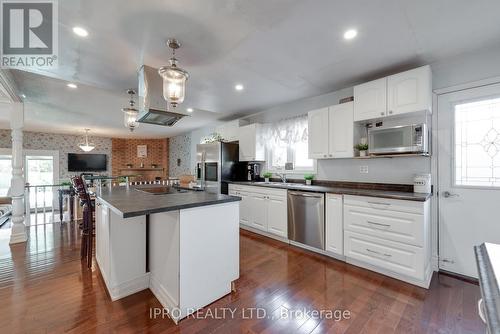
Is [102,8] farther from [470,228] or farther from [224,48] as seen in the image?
[470,228]

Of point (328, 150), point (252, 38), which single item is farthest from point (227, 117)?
point (252, 38)

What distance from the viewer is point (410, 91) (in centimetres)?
232

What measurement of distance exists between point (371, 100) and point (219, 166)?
2.84 m

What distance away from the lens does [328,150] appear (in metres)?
3.08

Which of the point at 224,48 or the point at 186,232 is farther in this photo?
the point at 224,48

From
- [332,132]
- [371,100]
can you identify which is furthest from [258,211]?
[371,100]

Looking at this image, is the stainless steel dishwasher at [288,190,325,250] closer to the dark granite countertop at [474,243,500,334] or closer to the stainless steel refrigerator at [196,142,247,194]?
the stainless steel refrigerator at [196,142,247,194]

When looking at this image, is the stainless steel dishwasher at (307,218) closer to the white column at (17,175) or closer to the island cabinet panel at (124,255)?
the island cabinet panel at (124,255)

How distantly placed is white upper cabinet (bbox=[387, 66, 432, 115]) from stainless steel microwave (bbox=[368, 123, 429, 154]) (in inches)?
8.0

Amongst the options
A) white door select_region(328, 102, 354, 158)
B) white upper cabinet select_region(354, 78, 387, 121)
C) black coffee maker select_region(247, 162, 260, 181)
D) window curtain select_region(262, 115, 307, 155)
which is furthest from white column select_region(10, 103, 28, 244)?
white upper cabinet select_region(354, 78, 387, 121)

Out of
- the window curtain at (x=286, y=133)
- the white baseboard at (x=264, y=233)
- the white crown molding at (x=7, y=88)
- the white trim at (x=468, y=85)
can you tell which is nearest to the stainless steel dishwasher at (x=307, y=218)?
the white baseboard at (x=264, y=233)

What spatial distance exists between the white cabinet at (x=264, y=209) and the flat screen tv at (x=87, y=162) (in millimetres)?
6766

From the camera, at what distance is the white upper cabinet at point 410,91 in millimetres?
2240

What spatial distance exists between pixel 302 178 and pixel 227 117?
2.49 metres
